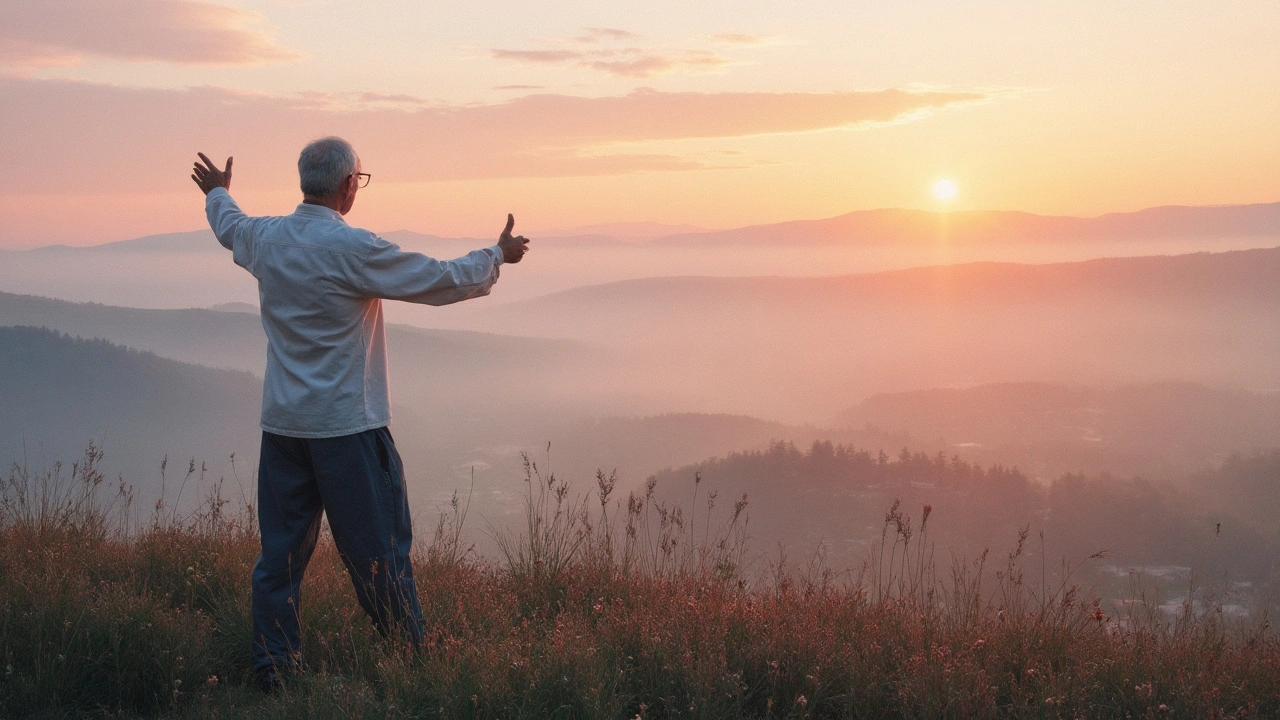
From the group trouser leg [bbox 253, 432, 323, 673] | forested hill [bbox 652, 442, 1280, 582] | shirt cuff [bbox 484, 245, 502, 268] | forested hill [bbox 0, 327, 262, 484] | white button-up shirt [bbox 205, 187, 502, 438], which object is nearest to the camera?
white button-up shirt [bbox 205, 187, 502, 438]

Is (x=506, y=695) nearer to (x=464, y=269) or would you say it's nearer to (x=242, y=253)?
(x=464, y=269)

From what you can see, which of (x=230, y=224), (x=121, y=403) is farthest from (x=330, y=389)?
(x=121, y=403)

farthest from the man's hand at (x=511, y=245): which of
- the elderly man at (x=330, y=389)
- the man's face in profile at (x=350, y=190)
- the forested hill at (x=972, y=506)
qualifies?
the forested hill at (x=972, y=506)

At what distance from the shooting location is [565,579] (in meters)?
4.31

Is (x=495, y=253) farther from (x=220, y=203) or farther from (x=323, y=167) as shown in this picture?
(x=220, y=203)

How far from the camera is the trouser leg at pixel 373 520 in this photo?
321cm

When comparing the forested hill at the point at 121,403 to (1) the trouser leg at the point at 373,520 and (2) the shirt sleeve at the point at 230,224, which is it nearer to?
(2) the shirt sleeve at the point at 230,224

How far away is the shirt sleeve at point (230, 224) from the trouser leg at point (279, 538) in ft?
2.40

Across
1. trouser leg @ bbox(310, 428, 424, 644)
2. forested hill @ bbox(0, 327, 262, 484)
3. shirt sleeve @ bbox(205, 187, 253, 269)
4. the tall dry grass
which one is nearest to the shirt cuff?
trouser leg @ bbox(310, 428, 424, 644)

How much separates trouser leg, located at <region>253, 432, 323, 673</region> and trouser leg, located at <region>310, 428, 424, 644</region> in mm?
128

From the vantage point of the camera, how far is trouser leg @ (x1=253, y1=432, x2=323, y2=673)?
3.30 metres

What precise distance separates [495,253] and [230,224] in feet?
3.78

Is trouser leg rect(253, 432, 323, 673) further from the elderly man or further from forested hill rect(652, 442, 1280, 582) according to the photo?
forested hill rect(652, 442, 1280, 582)

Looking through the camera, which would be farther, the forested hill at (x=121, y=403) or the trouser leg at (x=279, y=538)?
the forested hill at (x=121, y=403)
